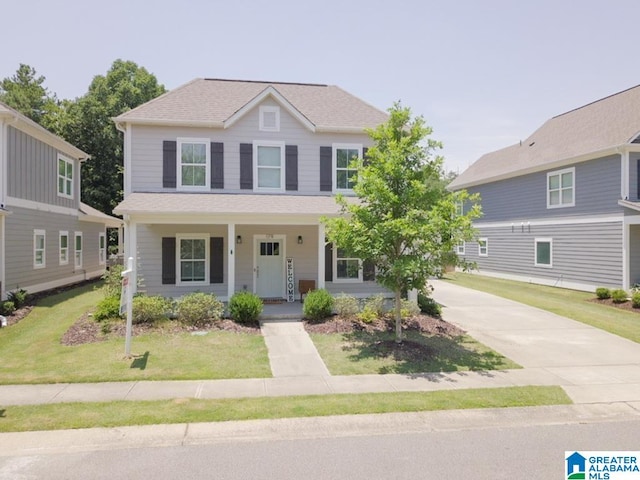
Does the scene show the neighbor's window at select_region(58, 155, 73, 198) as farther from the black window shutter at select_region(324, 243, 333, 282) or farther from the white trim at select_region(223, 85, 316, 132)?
the black window shutter at select_region(324, 243, 333, 282)

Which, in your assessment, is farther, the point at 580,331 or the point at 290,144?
the point at 290,144

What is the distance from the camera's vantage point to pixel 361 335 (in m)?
11.5

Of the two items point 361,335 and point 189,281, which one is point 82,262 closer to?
point 189,281

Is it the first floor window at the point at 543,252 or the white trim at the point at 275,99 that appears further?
the first floor window at the point at 543,252

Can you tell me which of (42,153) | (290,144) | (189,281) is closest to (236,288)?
(189,281)

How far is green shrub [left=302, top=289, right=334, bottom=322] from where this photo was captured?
41.4 ft

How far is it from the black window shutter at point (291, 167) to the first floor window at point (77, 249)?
1279cm

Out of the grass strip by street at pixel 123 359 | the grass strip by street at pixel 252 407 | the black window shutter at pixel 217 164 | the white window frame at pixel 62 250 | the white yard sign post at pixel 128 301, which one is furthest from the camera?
the white window frame at pixel 62 250

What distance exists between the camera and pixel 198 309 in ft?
39.2

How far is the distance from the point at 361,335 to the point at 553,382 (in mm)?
4743

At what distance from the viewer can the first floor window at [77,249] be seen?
21.6m

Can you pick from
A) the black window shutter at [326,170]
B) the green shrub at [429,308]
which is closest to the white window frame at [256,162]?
the black window shutter at [326,170]

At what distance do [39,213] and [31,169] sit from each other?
183 cm

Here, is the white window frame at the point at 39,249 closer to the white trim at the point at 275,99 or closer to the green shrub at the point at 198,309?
the green shrub at the point at 198,309
